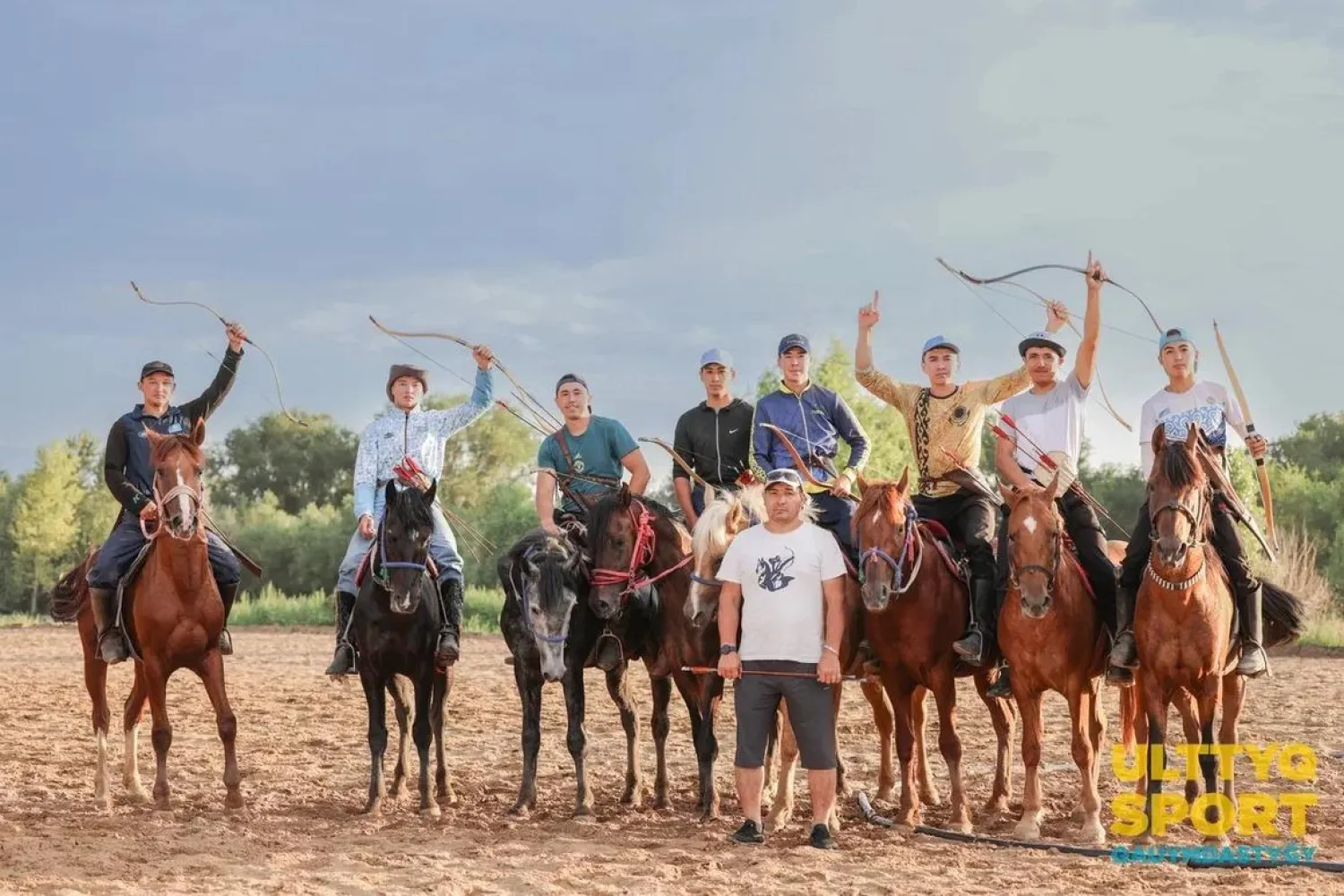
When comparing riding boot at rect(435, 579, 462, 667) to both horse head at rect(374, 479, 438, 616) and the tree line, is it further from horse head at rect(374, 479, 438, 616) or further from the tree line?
the tree line

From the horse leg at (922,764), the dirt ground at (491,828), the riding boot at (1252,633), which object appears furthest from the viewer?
the horse leg at (922,764)

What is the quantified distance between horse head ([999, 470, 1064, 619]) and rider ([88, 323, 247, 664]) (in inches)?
200

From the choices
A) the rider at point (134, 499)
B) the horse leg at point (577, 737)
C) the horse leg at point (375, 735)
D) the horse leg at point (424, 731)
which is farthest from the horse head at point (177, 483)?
the horse leg at point (577, 737)

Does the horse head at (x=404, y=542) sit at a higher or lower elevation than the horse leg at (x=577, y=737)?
higher

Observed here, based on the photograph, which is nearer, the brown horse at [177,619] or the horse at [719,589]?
the horse at [719,589]

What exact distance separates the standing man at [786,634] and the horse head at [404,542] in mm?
1969

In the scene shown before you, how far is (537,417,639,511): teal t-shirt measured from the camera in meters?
9.59

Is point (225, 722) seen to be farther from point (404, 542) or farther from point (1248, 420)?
point (1248, 420)

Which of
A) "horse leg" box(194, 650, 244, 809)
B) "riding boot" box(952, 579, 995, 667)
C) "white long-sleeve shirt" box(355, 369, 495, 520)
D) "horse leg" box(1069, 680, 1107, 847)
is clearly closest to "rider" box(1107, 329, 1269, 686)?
"horse leg" box(1069, 680, 1107, 847)

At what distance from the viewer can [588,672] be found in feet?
65.5

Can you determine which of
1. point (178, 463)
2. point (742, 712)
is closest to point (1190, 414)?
point (742, 712)

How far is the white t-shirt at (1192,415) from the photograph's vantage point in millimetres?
8211

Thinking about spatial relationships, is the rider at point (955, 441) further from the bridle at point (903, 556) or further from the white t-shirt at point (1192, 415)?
the white t-shirt at point (1192, 415)

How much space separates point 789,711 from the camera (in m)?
7.77
